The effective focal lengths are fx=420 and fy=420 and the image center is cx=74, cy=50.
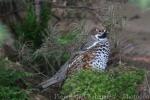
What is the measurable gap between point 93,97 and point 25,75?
3.27ft

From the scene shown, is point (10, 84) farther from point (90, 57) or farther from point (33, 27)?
point (33, 27)

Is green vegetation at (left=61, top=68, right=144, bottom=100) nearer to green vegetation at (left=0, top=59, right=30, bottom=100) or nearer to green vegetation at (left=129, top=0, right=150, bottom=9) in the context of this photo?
green vegetation at (left=0, top=59, right=30, bottom=100)

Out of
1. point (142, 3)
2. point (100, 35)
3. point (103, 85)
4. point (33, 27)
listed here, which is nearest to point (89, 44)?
point (100, 35)

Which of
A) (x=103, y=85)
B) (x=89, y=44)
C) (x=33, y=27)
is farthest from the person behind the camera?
(x=33, y=27)

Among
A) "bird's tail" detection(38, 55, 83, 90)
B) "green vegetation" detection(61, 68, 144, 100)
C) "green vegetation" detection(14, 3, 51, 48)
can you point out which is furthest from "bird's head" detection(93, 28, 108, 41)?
"green vegetation" detection(14, 3, 51, 48)

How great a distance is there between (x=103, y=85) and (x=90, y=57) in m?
0.66

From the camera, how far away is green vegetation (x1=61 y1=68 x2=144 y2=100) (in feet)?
11.7

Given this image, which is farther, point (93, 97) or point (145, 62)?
point (145, 62)

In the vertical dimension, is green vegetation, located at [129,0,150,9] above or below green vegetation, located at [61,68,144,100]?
above

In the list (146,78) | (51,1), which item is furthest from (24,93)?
Answer: (51,1)

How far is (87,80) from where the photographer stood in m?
3.68

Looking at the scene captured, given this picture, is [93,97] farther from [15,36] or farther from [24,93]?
[15,36]

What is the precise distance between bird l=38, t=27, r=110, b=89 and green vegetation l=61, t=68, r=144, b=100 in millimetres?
339

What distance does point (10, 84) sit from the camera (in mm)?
4156
